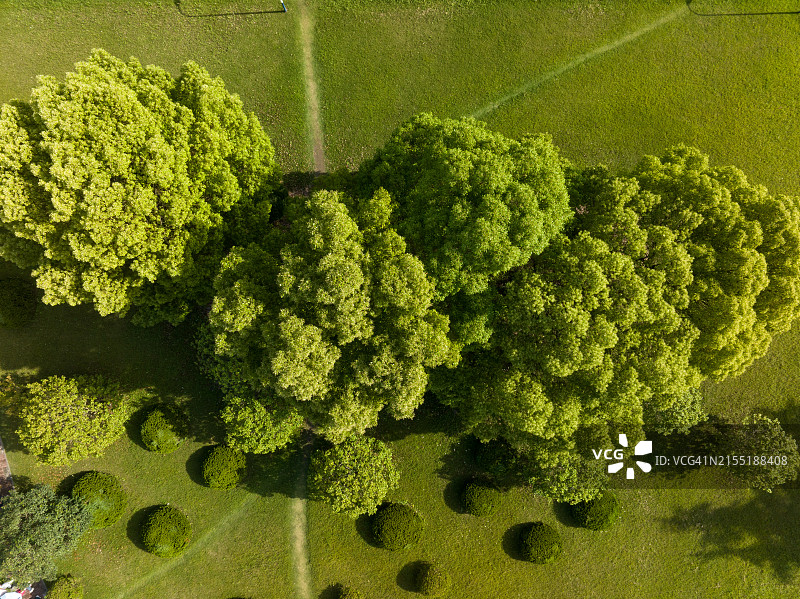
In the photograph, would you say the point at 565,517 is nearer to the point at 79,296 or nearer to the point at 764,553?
the point at 764,553

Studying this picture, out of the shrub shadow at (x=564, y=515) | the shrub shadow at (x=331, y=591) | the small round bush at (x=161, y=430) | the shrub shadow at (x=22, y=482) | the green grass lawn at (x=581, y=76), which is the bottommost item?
the shrub shadow at (x=331, y=591)

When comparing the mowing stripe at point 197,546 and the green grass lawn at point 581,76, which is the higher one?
the green grass lawn at point 581,76

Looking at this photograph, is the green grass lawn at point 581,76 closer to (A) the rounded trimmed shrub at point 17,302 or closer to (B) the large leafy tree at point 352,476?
(B) the large leafy tree at point 352,476

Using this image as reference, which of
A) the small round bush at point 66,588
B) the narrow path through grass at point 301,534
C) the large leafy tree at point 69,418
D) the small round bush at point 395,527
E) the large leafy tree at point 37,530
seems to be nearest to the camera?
the large leafy tree at point 37,530

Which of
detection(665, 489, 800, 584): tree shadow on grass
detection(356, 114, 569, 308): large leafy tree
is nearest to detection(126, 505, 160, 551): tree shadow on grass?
detection(356, 114, 569, 308): large leafy tree

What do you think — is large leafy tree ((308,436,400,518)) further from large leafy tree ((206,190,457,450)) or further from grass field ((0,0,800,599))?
large leafy tree ((206,190,457,450))

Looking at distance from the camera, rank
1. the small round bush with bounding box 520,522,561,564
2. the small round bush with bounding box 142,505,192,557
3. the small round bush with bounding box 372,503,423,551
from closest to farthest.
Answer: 1. the small round bush with bounding box 142,505,192,557
2. the small round bush with bounding box 372,503,423,551
3. the small round bush with bounding box 520,522,561,564

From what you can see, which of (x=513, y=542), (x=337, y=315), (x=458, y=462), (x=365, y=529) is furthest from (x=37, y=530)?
(x=513, y=542)

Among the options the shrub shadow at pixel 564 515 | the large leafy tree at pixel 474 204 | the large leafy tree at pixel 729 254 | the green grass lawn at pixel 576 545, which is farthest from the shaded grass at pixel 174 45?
the shrub shadow at pixel 564 515
